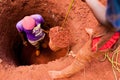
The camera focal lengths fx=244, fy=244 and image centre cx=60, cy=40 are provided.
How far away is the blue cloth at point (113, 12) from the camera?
1109 millimetres

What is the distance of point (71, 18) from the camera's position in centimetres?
225

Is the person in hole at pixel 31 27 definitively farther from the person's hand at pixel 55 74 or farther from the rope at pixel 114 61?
the rope at pixel 114 61

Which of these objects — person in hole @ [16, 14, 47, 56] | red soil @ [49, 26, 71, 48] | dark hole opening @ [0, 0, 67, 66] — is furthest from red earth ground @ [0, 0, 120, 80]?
person in hole @ [16, 14, 47, 56]

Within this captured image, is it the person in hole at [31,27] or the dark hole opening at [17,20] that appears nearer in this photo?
Answer: the person in hole at [31,27]

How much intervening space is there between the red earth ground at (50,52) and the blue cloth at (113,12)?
11.6 inches

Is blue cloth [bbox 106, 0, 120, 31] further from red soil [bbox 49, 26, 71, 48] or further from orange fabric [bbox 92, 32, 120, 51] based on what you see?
red soil [bbox 49, 26, 71, 48]

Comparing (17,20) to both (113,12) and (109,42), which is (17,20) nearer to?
(109,42)

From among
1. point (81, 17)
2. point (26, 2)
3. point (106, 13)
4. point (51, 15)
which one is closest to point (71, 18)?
point (81, 17)

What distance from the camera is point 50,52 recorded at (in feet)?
8.65

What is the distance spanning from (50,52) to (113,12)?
1566 mm

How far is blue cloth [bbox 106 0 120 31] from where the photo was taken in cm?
111

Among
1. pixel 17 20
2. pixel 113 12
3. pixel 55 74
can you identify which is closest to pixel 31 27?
pixel 55 74

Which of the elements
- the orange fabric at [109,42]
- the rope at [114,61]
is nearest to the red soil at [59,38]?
the rope at [114,61]

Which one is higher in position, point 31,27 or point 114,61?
point 31,27
